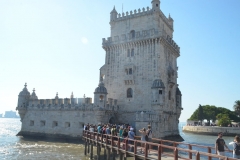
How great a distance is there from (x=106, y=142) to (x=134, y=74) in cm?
1657

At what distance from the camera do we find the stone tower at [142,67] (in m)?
34.1

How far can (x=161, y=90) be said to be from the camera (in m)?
32.4

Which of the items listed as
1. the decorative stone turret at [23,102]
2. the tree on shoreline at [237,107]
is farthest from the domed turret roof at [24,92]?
the tree on shoreline at [237,107]

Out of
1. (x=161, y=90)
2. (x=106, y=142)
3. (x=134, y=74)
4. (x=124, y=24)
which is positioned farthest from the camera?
(x=124, y=24)

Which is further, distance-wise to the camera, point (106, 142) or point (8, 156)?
point (8, 156)

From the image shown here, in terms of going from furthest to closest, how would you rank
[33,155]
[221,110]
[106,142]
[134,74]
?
[221,110] → [134,74] → [33,155] → [106,142]

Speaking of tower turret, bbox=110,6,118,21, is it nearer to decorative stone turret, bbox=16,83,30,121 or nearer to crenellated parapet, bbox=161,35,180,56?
crenellated parapet, bbox=161,35,180,56

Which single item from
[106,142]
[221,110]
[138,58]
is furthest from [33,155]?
[221,110]

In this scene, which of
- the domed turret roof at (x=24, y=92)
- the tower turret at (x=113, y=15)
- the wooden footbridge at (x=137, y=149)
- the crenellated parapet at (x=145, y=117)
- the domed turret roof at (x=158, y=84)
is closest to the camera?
the wooden footbridge at (x=137, y=149)

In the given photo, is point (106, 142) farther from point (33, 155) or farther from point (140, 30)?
point (140, 30)

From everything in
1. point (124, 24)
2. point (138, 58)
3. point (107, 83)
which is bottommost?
point (107, 83)

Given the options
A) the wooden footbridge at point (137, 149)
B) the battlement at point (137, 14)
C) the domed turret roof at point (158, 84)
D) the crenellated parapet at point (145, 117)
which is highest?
the battlement at point (137, 14)

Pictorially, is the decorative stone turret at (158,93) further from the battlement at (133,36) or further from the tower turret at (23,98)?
the tower turret at (23,98)

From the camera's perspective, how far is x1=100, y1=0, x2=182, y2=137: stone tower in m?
34.1
